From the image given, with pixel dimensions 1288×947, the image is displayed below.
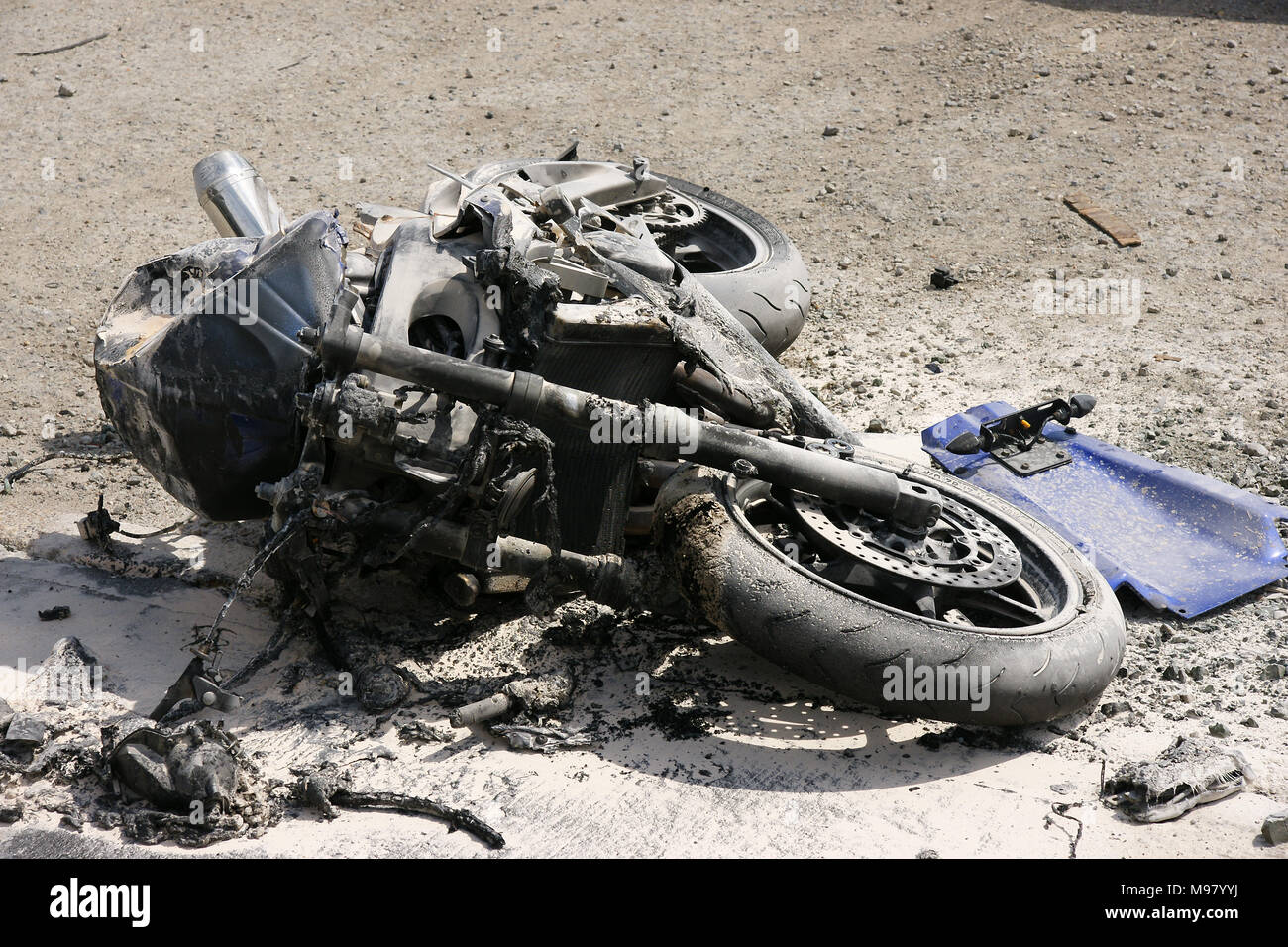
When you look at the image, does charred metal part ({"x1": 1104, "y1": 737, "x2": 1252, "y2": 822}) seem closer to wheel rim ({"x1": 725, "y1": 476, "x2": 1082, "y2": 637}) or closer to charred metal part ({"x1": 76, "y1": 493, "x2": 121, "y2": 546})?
wheel rim ({"x1": 725, "y1": 476, "x2": 1082, "y2": 637})

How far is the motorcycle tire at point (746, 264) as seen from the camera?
5930 millimetres

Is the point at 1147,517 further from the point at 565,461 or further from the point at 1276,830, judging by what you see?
the point at 565,461

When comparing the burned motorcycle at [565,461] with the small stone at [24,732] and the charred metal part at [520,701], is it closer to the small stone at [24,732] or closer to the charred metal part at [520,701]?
the charred metal part at [520,701]

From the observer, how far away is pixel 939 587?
4117 mm

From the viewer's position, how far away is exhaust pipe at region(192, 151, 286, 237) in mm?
5637

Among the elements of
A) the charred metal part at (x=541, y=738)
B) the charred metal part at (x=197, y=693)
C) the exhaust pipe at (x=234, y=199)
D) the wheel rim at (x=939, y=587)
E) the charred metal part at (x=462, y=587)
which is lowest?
the charred metal part at (x=541, y=738)

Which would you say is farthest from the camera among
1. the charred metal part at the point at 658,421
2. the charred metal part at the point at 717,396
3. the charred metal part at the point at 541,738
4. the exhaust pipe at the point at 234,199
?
the exhaust pipe at the point at 234,199

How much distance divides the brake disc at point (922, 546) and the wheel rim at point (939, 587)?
0.09ft

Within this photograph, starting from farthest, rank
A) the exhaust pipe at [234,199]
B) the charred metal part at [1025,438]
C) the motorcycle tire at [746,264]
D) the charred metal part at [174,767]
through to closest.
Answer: the motorcycle tire at [746,264] < the exhaust pipe at [234,199] < the charred metal part at [1025,438] < the charred metal part at [174,767]

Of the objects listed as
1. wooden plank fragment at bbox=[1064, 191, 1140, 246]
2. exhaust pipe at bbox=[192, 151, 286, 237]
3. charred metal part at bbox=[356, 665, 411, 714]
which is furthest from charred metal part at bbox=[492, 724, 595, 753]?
wooden plank fragment at bbox=[1064, 191, 1140, 246]

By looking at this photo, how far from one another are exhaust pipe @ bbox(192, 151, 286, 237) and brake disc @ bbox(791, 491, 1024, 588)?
2.92 metres

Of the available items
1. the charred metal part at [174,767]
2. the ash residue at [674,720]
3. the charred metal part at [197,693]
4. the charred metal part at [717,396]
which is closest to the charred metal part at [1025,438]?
the charred metal part at [717,396]

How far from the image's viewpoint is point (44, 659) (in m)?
4.07

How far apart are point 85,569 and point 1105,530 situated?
397 centimetres
